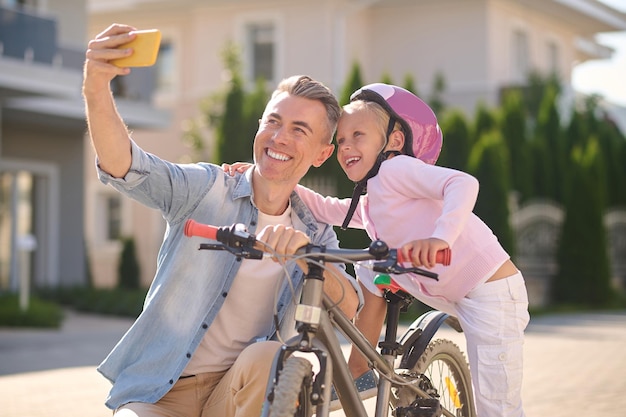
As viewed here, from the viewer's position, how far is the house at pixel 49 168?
17906 mm

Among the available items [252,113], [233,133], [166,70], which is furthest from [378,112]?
[166,70]

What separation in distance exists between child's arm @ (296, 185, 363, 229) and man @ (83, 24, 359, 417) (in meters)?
0.20

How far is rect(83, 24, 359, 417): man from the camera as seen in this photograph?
3936 millimetres

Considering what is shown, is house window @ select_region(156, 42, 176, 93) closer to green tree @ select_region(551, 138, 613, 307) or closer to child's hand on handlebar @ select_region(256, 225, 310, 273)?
green tree @ select_region(551, 138, 613, 307)

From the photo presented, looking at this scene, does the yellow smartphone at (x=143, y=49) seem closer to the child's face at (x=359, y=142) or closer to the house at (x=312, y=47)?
the child's face at (x=359, y=142)

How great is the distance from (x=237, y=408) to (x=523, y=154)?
755 inches

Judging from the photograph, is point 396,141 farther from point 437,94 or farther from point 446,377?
point 437,94

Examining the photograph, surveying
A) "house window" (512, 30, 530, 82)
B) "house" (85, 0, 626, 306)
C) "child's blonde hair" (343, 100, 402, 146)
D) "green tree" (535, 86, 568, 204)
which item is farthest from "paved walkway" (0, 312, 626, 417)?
"house window" (512, 30, 530, 82)

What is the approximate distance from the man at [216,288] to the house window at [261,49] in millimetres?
22731

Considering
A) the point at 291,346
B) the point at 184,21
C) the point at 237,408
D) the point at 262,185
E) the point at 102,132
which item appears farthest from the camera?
the point at 184,21

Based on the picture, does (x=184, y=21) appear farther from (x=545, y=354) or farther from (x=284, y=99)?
(x=284, y=99)

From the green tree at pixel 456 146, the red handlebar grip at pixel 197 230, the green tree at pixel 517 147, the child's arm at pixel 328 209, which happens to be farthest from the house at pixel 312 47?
the red handlebar grip at pixel 197 230

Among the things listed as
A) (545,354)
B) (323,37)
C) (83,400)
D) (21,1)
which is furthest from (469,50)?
(83,400)

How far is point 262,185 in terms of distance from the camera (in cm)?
419
